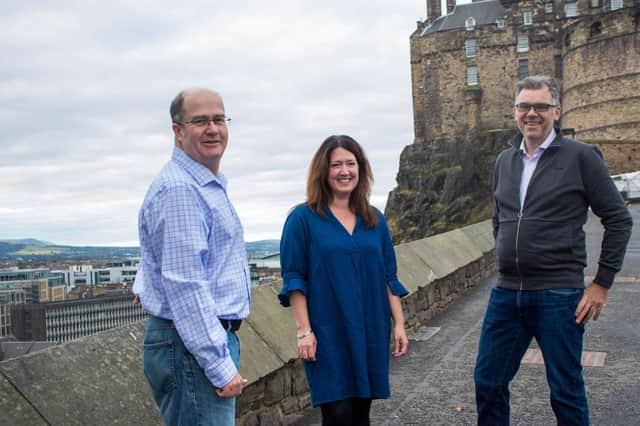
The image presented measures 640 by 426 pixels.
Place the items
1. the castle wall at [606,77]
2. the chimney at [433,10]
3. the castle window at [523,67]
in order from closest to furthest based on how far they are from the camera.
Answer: the castle wall at [606,77] < the castle window at [523,67] < the chimney at [433,10]

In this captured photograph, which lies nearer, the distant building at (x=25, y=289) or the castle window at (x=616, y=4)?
the castle window at (x=616, y=4)

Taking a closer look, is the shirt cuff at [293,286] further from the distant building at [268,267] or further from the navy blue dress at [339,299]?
the distant building at [268,267]

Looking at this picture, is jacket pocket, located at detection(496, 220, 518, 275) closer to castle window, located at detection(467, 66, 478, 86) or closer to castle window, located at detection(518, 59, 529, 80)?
castle window, located at detection(518, 59, 529, 80)

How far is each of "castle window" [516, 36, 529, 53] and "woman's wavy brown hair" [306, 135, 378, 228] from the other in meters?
49.3

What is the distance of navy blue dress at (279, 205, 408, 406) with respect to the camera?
3004mm

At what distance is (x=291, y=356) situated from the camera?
165 inches

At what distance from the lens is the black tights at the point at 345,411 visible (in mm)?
3004

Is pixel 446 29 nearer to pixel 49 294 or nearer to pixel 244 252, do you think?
pixel 244 252

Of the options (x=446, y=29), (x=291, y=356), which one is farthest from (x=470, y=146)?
(x=291, y=356)

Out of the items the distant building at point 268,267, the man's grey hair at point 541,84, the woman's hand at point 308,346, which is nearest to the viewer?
the woman's hand at point 308,346

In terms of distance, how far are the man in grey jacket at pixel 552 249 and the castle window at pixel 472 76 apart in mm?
49245

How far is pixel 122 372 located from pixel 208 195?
1.13 meters

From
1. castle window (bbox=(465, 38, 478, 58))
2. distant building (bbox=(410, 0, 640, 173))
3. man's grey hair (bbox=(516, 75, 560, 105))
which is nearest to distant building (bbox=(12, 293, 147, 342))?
distant building (bbox=(410, 0, 640, 173))

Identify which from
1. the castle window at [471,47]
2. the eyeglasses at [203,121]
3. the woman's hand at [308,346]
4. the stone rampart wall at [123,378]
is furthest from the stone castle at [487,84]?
the eyeglasses at [203,121]
